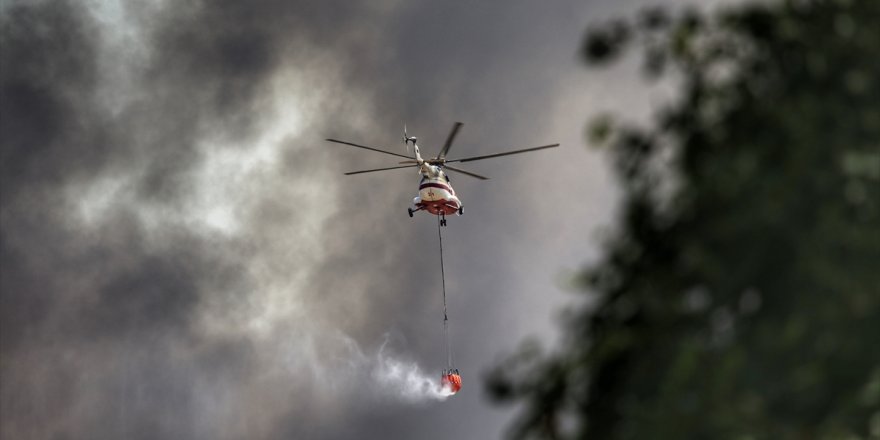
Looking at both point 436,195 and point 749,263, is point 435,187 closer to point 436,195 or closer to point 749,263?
point 436,195

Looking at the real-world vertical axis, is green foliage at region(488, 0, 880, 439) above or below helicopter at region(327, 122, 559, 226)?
below

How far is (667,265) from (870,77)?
1779 millimetres

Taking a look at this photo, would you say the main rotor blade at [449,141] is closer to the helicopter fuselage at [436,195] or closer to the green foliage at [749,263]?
the helicopter fuselage at [436,195]

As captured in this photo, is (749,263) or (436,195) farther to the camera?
(436,195)

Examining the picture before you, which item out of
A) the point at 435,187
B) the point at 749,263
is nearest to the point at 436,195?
the point at 435,187

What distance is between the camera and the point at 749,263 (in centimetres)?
434

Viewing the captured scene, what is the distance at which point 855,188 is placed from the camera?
445 centimetres

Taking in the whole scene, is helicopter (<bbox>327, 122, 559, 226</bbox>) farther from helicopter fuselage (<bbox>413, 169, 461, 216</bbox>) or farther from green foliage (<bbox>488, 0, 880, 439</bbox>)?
green foliage (<bbox>488, 0, 880, 439</bbox>)

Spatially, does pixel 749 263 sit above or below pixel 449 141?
below

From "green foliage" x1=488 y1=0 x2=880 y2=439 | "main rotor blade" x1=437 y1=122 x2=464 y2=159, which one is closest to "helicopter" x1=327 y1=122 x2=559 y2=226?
"main rotor blade" x1=437 y1=122 x2=464 y2=159

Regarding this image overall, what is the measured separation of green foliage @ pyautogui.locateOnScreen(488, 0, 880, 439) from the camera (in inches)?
164

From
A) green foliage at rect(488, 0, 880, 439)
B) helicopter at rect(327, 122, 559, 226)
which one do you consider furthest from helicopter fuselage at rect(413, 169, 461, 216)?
green foliage at rect(488, 0, 880, 439)

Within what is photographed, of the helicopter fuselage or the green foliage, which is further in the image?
the helicopter fuselage

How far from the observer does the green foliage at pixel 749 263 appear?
13.7ft
